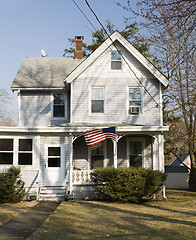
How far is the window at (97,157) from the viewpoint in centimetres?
1753

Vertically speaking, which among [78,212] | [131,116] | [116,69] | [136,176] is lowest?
[78,212]

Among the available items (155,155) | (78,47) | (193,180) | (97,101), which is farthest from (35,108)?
(193,180)

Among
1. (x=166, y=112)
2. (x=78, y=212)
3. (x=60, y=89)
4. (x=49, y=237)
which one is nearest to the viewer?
(x=49, y=237)

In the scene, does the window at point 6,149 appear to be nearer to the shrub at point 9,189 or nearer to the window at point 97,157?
the shrub at point 9,189

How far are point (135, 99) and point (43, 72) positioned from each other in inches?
238

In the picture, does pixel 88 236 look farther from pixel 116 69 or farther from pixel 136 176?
pixel 116 69

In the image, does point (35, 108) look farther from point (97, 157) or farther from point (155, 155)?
point (155, 155)

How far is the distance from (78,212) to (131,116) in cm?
752

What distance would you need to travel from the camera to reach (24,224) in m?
9.48

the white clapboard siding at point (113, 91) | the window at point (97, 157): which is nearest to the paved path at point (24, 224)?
the window at point (97, 157)

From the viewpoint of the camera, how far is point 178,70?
22578mm

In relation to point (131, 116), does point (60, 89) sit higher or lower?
higher

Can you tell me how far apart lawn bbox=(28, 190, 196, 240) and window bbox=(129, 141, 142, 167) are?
4537 mm

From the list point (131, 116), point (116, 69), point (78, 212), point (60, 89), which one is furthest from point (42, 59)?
point (78, 212)
